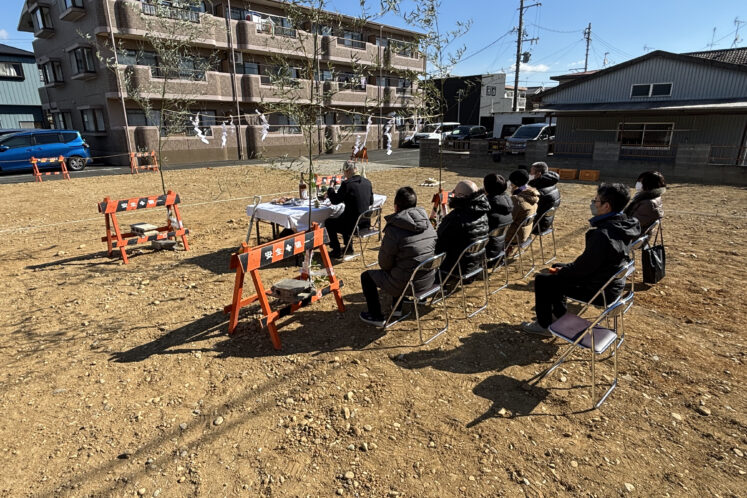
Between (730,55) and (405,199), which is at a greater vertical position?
(730,55)

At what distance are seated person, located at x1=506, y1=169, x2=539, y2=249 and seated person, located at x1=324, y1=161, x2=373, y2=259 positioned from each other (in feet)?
7.08

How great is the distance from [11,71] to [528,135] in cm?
3681

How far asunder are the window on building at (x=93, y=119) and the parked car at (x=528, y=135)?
2244 cm

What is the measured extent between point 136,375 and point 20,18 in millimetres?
38840

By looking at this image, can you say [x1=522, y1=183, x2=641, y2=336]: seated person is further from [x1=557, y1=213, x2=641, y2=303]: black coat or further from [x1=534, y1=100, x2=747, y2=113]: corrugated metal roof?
[x1=534, y1=100, x2=747, y2=113]: corrugated metal roof

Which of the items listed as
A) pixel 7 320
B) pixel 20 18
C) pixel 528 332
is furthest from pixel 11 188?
pixel 20 18

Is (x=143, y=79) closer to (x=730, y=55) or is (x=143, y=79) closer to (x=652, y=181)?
(x=652, y=181)

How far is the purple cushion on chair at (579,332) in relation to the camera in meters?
3.13

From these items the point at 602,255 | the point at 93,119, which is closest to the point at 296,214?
the point at 602,255

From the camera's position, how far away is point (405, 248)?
3.84 meters

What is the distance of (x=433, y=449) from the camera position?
2.79m

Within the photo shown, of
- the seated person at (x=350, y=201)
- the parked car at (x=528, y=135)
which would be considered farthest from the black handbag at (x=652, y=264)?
the parked car at (x=528, y=135)

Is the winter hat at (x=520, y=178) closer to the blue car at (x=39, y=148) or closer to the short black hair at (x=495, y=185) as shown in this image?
the short black hair at (x=495, y=185)

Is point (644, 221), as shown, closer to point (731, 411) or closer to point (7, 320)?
point (731, 411)
